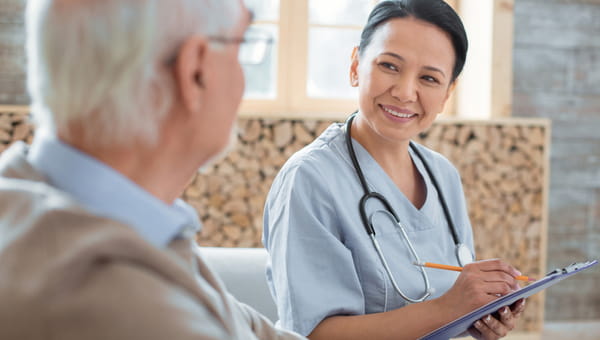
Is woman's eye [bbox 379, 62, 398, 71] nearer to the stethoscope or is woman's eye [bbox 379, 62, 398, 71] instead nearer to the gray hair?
the stethoscope

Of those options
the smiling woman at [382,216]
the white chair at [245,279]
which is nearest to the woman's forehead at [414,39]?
the smiling woman at [382,216]

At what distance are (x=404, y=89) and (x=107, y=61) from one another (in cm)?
93

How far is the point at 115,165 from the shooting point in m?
0.67

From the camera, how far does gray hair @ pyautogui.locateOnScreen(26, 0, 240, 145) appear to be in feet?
2.05

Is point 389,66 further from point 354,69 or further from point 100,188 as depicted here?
point 100,188

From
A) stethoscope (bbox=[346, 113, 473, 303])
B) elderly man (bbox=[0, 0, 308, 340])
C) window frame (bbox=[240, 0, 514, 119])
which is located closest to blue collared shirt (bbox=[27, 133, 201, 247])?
elderly man (bbox=[0, 0, 308, 340])

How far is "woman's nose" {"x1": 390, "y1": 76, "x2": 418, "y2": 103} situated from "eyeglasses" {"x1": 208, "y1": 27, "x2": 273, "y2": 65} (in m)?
0.66

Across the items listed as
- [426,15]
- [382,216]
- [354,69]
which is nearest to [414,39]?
[426,15]

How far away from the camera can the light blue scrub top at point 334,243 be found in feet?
4.19

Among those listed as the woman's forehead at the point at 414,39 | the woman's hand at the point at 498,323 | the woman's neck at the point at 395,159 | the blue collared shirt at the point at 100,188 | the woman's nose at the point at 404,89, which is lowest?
the woman's hand at the point at 498,323

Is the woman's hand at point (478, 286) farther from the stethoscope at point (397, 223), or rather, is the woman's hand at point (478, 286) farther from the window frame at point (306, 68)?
the window frame at point (306, 68)

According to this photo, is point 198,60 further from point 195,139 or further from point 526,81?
point 526,81

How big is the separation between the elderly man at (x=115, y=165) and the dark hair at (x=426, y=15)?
776 millimetres

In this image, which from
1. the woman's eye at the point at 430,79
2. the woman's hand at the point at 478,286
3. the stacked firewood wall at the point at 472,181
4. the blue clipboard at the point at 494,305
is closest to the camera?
the blue clipboard at the point at 494,305
